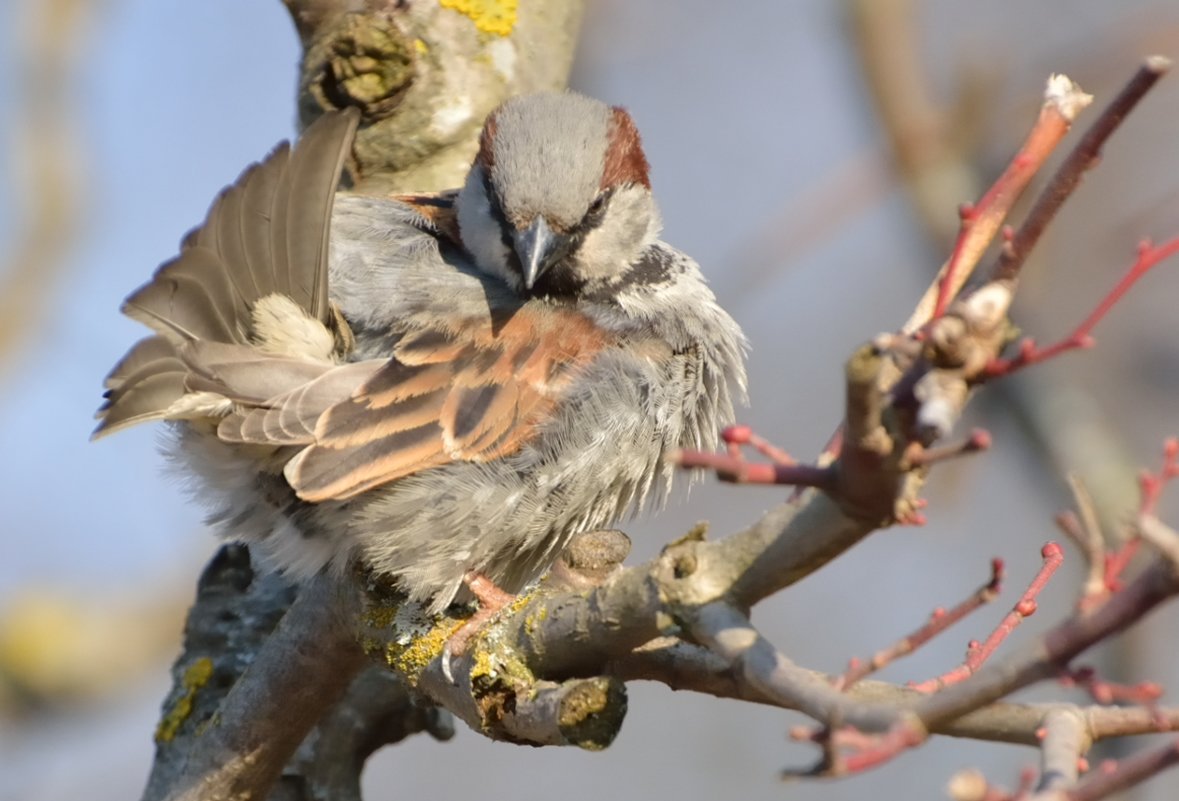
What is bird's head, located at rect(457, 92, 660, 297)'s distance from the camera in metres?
3.68

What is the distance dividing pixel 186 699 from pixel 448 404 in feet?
4.31

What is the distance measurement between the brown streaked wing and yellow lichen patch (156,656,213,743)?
3.64 feet

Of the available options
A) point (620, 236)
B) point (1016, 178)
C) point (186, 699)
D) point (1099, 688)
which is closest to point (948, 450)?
point (1099, 688)

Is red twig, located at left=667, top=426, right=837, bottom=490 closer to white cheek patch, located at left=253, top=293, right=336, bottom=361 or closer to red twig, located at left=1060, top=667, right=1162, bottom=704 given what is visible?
red twig, located at left=1060, top=667, right=1162, bottom=704

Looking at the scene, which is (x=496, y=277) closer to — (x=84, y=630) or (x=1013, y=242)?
(x=1013, y=242)

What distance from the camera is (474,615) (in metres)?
3.21

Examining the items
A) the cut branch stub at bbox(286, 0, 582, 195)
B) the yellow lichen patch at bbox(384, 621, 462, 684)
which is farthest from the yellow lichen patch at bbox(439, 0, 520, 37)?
the yellow lichen patch at bbox(384, 621, 462, 684)

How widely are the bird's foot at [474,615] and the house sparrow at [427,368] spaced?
1.4 inches

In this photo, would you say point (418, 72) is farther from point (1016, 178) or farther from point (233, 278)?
point (1016, 178)

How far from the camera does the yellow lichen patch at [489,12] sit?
4.27 m

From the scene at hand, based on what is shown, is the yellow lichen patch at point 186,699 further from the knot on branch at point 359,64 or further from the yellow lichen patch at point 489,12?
the yellow lichen patch at point 489,12

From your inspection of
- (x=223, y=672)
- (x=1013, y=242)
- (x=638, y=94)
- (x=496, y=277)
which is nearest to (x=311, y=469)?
(x=496, y=277)

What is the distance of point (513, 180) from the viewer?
3684 millimetres

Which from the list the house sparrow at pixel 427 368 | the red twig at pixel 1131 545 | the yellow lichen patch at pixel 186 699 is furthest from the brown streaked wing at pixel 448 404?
the red twig at pixel 1131 545
